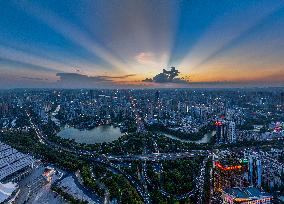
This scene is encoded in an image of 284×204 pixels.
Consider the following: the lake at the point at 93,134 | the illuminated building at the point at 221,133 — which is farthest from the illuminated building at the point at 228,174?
the lake at the point at 93,134

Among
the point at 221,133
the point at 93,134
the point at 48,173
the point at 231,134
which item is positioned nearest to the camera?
the point at 48,173

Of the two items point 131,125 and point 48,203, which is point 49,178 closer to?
point 48,203

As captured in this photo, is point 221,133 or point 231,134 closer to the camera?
point 231,134

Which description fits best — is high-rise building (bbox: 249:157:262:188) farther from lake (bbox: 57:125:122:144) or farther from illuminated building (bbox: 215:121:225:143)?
lake (bbox: 57:125:122:144)

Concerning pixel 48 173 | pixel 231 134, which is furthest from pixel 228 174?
pixel 231 134

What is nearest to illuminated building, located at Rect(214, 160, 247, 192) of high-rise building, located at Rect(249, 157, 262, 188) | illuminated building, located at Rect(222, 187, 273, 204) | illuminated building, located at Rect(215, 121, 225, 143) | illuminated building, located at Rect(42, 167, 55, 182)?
high-rise building, located at Rect(249, 157, 262, 188)

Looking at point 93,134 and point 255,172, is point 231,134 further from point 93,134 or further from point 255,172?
point 93,134
